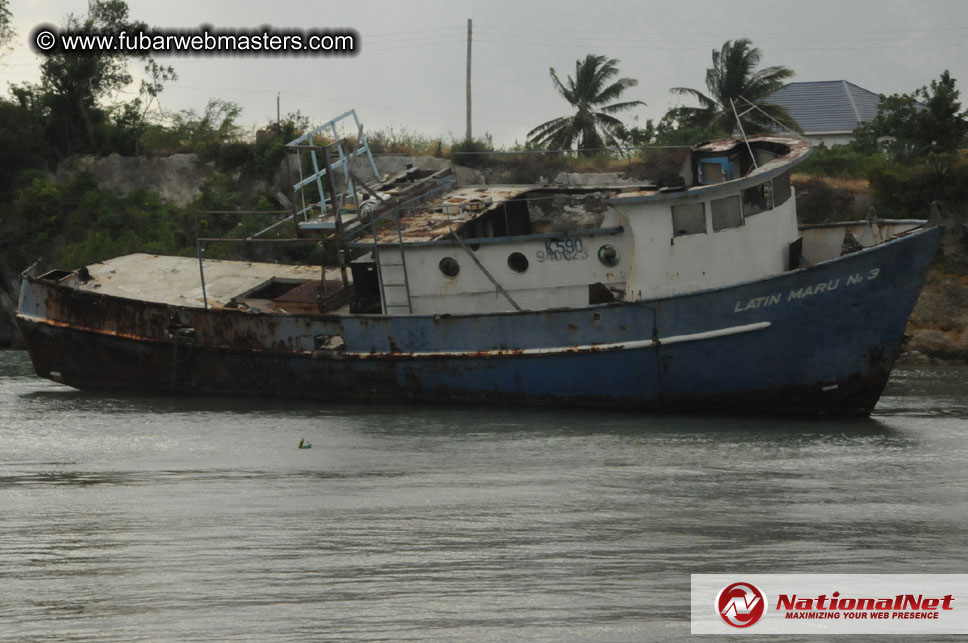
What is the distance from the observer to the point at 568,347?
1656cm

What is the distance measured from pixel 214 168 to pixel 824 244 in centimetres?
2334

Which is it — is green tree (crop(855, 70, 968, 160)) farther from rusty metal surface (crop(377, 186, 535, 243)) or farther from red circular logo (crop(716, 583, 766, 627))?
red circular logo (crop(716, 583, 766, 627))

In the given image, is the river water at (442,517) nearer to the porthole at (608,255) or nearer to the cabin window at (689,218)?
the porthole at (608,255)

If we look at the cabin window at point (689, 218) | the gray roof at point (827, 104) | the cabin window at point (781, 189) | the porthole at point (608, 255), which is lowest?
the porthole at point (608, 255)

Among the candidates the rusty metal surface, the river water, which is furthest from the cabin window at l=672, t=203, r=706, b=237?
the rusty metal surface

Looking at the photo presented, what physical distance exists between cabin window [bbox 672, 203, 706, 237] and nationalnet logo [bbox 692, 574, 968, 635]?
318 inches

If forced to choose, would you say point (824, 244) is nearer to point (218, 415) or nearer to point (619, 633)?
point (218, 415)

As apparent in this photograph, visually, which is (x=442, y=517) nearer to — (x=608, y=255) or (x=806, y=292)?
(x=806, y=292)

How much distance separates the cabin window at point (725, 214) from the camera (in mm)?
16031

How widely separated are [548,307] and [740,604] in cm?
953

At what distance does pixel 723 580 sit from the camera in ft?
27.8

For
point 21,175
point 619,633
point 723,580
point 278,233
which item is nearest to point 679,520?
point 723,580

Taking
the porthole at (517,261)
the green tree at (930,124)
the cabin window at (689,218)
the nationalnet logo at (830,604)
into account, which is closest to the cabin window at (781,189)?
the cabin window at (689,218)

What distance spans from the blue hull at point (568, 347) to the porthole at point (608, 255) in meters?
0.97
